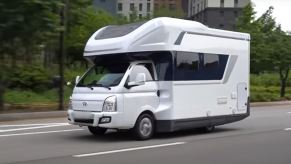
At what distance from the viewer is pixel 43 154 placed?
11.2m

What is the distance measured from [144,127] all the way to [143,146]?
A: 1.15 m

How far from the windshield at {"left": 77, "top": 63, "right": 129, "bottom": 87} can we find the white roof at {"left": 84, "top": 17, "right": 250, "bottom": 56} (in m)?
0.39

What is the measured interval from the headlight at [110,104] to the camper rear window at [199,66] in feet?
6.51

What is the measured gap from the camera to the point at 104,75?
14.0 meters

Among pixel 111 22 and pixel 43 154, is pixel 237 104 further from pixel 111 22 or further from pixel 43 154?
pixel 111 22

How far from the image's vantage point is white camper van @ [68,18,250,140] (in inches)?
521

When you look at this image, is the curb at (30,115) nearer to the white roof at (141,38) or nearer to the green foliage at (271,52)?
the white roof at (141,38)

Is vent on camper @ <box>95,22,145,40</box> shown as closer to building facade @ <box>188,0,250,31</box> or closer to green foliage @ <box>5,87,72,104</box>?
green foliage @ <box>5,87,72,104</box>

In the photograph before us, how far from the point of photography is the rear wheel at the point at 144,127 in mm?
13500

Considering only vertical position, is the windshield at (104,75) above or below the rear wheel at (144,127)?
above

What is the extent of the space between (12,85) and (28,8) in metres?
23.6

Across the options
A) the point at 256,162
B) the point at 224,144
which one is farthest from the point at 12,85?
the point at 256,162

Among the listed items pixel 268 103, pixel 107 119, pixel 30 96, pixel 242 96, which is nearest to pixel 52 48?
pixel 30 96

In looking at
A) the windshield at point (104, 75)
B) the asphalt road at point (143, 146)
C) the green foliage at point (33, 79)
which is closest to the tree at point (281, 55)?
the green foliage at point (33, 79)
